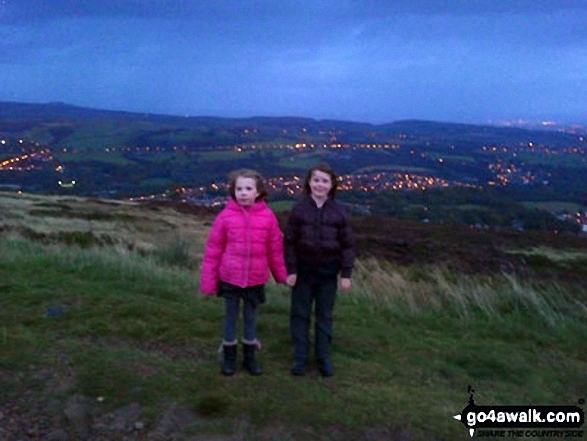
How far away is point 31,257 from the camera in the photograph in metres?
9.40

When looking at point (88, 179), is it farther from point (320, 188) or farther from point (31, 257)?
point (320, 188)

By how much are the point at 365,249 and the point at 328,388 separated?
14170 millimetres

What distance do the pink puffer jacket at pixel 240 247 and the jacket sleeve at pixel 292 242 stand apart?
0.09 metres

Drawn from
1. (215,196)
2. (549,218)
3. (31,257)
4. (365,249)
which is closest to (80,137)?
(215,196)

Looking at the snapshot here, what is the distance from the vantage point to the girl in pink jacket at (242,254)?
5.05 metres

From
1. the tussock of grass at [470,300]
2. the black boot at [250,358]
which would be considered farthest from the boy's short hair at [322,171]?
the tussock of grass at [470,300]

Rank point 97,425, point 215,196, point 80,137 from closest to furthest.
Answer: point 97,425, point 215,196, point 80,137

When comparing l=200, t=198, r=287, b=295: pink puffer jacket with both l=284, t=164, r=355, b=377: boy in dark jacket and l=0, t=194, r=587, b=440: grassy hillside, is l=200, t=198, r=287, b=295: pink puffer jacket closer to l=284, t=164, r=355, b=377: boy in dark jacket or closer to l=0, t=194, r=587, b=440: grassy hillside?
l=284, t=164, r=355, b=377: boy in dark jacket

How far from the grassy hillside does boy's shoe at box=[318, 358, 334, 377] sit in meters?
0.06

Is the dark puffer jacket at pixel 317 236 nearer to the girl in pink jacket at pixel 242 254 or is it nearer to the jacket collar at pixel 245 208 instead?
the girl in pink jacket at pixel 242 254

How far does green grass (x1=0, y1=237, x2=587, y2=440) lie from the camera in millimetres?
4523

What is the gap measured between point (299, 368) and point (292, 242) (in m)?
0.93

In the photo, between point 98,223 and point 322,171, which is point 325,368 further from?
point 98,223

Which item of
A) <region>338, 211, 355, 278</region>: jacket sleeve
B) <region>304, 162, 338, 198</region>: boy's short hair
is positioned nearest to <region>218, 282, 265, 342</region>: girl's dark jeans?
<region>338, 211, 355, 278</region>: jacket sleeve
